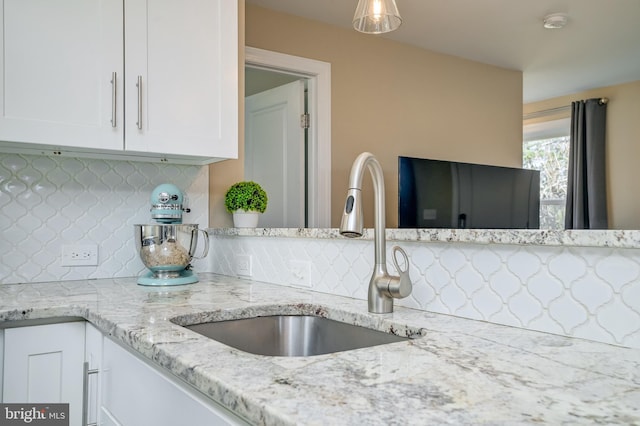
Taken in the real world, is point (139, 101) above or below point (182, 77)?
below

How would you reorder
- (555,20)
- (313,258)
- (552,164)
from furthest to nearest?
1. (552,164)
2. (555,20)
3. (313,258)

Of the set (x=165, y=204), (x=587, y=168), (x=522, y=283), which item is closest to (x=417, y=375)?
(x=522, y=283)

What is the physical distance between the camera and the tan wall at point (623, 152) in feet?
17.7

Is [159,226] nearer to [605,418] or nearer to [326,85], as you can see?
[605,418]

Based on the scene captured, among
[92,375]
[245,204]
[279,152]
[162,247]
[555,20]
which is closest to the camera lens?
[92,375]

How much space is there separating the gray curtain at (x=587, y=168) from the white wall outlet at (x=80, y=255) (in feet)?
17.3

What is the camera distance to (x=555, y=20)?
357 cm

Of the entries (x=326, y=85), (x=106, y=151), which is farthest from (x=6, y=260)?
(x=326, y=85)

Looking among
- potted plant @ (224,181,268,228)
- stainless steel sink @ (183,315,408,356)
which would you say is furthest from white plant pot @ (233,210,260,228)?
stainless steel sink @ (183,315,408,356)

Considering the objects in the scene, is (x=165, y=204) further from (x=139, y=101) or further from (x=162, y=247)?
(x=139, y=101)

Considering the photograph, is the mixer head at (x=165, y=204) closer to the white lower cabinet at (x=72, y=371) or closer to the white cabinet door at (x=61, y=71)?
the white cabinet door at (x=61, y=71)

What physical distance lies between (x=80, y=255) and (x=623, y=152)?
5.55 metres

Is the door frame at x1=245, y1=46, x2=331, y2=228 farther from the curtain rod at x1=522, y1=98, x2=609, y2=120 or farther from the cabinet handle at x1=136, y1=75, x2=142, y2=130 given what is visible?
the curtain rod at x1=522, y1=98, x2=609, y2=120

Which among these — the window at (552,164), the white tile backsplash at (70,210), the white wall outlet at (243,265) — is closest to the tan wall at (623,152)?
the window at (552,164)
